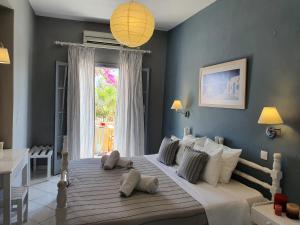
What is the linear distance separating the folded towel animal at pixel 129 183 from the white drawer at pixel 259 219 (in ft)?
3.41

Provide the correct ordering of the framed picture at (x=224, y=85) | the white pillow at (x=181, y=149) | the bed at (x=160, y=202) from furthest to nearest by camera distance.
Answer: the white pillow at (x=181, y=149)
the framed picture at (x=224, y=85)
the bed at (x=160, y=202)

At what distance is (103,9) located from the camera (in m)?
3.74

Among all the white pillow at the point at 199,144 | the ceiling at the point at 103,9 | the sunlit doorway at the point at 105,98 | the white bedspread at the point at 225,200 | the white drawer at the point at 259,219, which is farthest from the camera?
the sunlit doorway at the point at 105,98

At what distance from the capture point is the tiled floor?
2676mm

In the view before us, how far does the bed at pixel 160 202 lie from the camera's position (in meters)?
1.76

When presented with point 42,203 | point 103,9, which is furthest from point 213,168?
point 103,9

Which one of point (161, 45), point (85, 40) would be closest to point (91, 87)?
point (85, 40)

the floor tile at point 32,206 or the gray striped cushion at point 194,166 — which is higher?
the gray striped cushion at point 194,166

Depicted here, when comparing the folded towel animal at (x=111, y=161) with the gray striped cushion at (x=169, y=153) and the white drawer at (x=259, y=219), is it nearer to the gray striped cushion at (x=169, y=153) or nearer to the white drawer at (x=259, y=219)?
the gray striped cushion at (x=169, y=153)

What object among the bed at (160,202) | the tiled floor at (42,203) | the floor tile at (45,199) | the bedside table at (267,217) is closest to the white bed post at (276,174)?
the bed at (160,202)

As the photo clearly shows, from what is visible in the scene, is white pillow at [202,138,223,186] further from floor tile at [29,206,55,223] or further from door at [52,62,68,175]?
door at [52,62,68,175]

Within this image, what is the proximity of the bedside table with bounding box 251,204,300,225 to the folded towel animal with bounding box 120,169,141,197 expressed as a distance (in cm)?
105

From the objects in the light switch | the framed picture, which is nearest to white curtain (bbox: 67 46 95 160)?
the framed picture

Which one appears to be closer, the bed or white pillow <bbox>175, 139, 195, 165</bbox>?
the bed
